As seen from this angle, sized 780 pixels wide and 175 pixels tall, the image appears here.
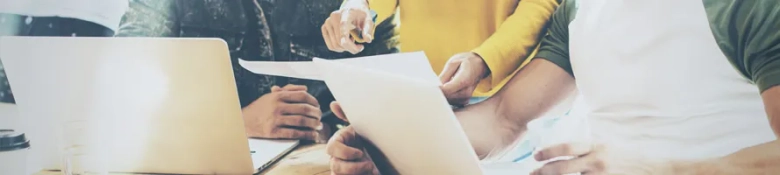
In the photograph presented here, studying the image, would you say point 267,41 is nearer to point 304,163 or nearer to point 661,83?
point 304,163

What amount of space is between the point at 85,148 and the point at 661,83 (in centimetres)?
123

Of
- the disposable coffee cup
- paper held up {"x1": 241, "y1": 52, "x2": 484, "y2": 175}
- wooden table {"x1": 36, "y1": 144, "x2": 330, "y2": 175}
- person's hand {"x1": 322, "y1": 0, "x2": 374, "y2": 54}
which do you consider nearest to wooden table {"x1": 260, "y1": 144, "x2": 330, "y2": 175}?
wooden table {"x1": 36, "y1": 144, "x2": 330, "y2": 175}

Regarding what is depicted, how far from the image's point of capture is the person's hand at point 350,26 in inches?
54.3

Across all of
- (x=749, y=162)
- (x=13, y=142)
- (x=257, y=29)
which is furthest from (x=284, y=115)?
(x=749, y=162)

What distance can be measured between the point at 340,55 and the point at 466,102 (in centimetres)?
27

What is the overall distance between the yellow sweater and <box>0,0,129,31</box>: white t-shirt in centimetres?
67

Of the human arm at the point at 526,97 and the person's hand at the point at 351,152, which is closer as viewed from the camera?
the human arm at the point at 526,97

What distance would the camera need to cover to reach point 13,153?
5.27ft

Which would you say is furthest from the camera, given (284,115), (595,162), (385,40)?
(284,115)

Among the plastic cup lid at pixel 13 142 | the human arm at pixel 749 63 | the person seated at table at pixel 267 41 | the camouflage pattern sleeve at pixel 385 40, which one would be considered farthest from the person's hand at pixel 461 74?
the plastic cup lid at pixel 13 142

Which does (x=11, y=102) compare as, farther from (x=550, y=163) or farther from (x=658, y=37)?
(x=658, y=37)

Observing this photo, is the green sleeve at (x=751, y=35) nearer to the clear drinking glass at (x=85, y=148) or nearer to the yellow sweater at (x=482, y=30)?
the yellow sweater at (x=482, y=30)

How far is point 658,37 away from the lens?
47.1 inches

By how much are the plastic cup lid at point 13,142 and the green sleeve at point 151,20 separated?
1.15 feet
